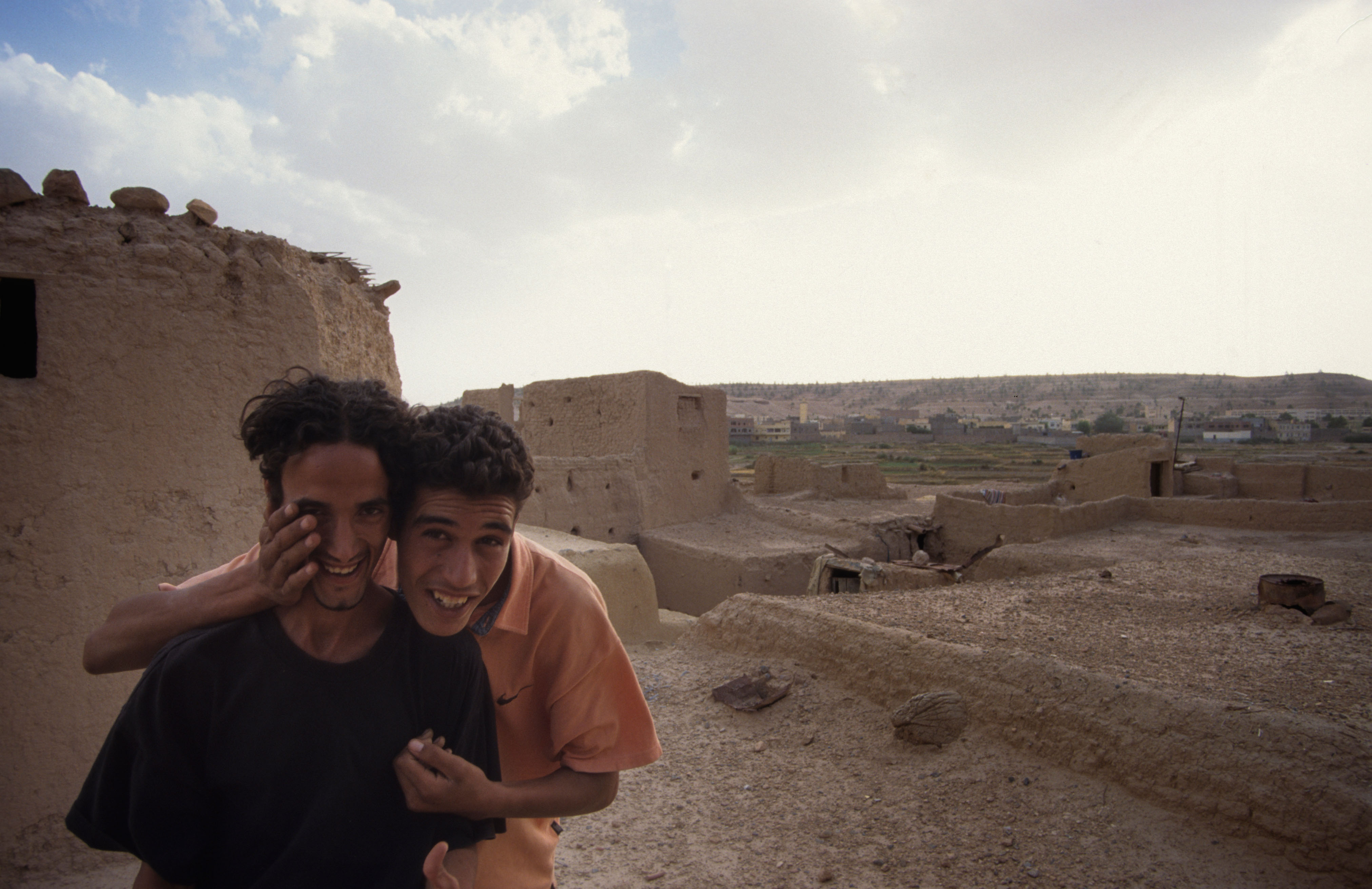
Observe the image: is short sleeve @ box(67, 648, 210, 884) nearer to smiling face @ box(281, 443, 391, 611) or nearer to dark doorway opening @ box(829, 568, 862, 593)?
smiling face @ box(281, 443, 391, 611)

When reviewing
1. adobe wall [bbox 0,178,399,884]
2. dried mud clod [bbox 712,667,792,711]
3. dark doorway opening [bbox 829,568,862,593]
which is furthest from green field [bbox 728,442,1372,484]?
adobe wall [bbox 0,178,399,884]

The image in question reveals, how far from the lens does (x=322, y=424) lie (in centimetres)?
141

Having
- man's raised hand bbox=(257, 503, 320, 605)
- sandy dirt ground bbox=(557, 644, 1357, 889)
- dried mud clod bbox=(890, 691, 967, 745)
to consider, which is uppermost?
man's raised hand bbox=(257, 503, 320, 605)

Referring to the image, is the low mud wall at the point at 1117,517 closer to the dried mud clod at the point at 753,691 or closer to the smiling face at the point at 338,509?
the dried mud clod at the point at 753,691

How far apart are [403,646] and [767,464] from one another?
1818cm

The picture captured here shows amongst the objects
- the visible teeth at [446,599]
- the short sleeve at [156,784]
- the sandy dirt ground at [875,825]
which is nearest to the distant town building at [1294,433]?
the sandy dirt ground at [875,825]

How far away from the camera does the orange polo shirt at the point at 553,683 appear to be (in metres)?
1.72

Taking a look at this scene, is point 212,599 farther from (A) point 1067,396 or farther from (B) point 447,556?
(A) point 1067,396

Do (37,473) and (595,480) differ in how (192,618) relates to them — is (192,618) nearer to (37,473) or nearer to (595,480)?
(37,473)

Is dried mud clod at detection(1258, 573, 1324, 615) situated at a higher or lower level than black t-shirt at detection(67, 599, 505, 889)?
lower

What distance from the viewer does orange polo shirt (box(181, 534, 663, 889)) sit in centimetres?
A: 172

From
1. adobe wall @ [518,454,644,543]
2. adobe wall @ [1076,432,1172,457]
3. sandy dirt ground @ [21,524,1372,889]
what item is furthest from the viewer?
adobe wall @ [1076,432,1172,457]

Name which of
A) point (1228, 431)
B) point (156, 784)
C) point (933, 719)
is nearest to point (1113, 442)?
point (933, 719)

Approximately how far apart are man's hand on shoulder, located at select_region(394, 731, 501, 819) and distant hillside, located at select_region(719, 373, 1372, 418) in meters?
68.3
